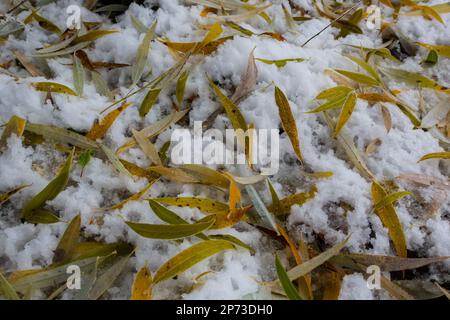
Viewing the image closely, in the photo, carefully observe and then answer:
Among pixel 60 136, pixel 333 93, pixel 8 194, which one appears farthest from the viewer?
pixel 333 93

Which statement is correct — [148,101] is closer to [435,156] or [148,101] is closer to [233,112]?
[233,112]

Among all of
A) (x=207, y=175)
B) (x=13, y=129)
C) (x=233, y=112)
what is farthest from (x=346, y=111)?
(x=13, y=129)

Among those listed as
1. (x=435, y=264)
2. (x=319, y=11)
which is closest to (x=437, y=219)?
(x=435, y=264)

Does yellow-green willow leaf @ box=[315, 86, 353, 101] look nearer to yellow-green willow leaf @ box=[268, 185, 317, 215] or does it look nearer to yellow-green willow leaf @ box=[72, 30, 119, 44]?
yellow-green willow leaf @ box=[268, 185, 317, 215]

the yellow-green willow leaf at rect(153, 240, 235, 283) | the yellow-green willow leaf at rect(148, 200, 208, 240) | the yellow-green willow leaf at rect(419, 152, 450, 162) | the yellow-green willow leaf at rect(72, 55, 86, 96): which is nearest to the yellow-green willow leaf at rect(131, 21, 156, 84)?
the yellow-green willow leaf at rect(72, 55, 86, 96)

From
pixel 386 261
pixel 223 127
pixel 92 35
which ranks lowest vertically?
pixel 386 261

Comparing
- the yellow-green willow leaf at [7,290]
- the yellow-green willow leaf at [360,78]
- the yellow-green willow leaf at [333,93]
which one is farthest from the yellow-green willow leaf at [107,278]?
the yellow-green willow leaf at [360,78]
